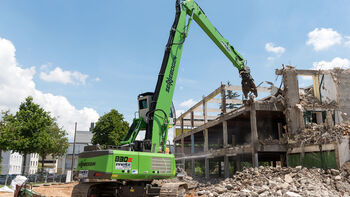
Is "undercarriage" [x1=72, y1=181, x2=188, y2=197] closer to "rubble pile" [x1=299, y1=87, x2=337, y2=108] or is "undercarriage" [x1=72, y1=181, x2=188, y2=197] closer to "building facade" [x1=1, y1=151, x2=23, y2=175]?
"rubble pile" [x1=299, y1=87, x2=337, y2=108]

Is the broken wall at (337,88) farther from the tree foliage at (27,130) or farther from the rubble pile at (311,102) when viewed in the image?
the tree foliage at (27,130)

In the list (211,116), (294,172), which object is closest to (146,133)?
(294,172)

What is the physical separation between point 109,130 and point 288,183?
25.2 m

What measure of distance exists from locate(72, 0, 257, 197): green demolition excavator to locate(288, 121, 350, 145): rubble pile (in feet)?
33.1

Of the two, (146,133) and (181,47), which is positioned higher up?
(181,47)

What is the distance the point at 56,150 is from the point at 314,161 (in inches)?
1165

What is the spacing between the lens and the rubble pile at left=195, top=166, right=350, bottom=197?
12.8 meters

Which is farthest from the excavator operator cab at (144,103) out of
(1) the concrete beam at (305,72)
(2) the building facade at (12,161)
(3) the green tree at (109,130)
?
(2) the building facade at (12,161)

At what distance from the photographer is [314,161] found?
1673 centimetres

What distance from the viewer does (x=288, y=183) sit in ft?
45.8

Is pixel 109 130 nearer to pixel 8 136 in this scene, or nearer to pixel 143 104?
pixel 8 136

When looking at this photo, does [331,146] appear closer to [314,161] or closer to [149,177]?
[314,161]

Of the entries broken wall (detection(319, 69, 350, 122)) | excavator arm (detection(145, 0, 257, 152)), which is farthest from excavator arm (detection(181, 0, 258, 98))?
broken wall (detection(319, 69, 350, 122))

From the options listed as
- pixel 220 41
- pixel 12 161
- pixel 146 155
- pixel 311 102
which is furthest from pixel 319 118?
pixel 12 161
